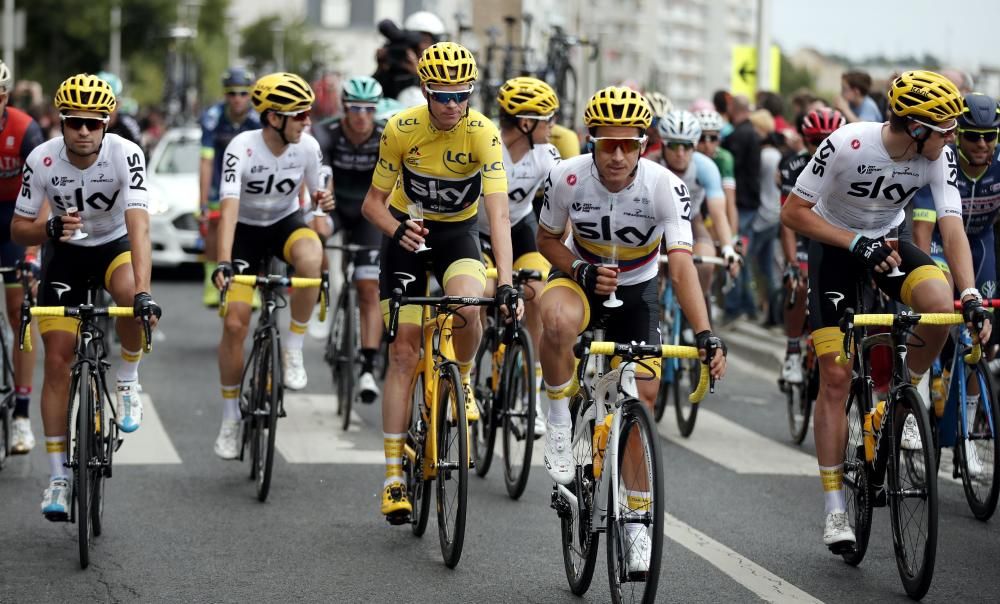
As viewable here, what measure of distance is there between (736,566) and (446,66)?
104 inches

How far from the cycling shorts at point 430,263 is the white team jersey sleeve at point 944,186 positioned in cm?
214

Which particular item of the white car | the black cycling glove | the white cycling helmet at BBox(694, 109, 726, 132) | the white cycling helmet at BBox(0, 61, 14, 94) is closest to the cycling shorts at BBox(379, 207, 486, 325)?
the black cycling glove

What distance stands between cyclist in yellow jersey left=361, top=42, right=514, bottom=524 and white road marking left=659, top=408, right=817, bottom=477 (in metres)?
2.64

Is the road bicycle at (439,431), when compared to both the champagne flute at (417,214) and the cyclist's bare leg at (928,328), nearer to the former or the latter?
the champagne flute at (417,214)

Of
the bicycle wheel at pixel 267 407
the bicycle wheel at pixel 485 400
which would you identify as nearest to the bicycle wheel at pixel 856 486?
the bicycle wheel at pixel 485 400

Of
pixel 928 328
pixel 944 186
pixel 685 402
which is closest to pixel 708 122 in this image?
pixel 685 402

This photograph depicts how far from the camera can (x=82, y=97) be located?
764 centimetres

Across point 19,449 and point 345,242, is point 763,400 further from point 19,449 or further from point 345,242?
point 19,449

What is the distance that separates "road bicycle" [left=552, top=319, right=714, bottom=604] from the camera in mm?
5984

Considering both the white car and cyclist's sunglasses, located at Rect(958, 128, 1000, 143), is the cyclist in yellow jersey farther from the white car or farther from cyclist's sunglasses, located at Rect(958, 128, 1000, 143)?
the white car

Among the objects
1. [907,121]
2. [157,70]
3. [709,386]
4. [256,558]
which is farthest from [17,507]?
[157,70]

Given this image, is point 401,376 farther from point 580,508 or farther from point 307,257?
point 307,257

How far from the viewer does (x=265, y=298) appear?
9031 millimetres

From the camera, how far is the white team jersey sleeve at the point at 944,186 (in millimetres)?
7406
